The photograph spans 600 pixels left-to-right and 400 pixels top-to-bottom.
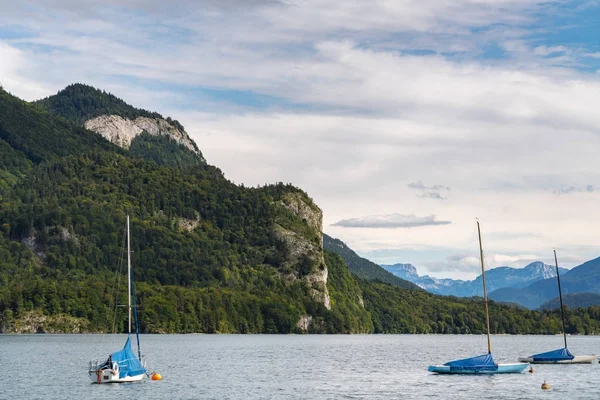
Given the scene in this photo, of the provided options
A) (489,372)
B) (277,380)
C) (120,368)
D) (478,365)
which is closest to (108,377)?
(120,368)

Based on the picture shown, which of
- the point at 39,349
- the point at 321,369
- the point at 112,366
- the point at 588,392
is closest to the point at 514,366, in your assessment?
the point at 588,392

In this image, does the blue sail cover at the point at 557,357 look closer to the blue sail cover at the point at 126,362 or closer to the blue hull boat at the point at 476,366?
the blue hull boat at the point at 476,366

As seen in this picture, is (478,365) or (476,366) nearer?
(478,365)

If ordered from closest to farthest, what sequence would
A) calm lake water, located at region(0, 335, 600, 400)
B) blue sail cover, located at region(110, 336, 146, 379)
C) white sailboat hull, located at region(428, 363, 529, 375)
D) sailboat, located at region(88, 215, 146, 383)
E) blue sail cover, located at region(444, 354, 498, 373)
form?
calm lake water, located at region(0, 335, 600, 400)
sailboat, located at region(88, 215, 146, 383)
blue sail cover, located at region(110, 336, 146, 379)
blue sail cover, located at region(444, 354, 498, 373)
white sailboat hull, located at region(428, 363, 529, 375)

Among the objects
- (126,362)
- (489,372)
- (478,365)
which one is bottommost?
(489,372)

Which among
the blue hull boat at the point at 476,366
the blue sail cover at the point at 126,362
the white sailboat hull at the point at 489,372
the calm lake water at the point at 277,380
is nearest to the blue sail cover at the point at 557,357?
the calm lake water at the point at 277,380

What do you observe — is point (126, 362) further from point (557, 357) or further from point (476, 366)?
point (557, 357)

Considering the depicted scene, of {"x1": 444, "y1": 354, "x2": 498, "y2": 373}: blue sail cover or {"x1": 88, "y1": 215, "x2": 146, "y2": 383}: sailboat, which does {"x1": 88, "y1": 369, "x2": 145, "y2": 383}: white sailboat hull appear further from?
{"x1": 444, "y1": 354, "x2": 498, "y2": 373}: blue sail cover

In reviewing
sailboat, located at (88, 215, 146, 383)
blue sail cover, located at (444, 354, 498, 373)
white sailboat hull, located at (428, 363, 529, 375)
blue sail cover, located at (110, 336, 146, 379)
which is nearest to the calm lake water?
white sailboat hull, located at (428, 363, 529, 375)

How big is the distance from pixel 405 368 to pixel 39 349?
80943mm

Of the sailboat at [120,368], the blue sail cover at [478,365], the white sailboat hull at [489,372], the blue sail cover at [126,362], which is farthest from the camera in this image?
the white sailboat hull at [489,372]

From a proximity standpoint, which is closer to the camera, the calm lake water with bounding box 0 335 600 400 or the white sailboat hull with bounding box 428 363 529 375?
the calm lake water with bounding box 0 335 600 400

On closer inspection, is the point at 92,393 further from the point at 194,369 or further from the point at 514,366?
the point at 514,366

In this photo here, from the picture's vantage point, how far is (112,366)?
107 metres
